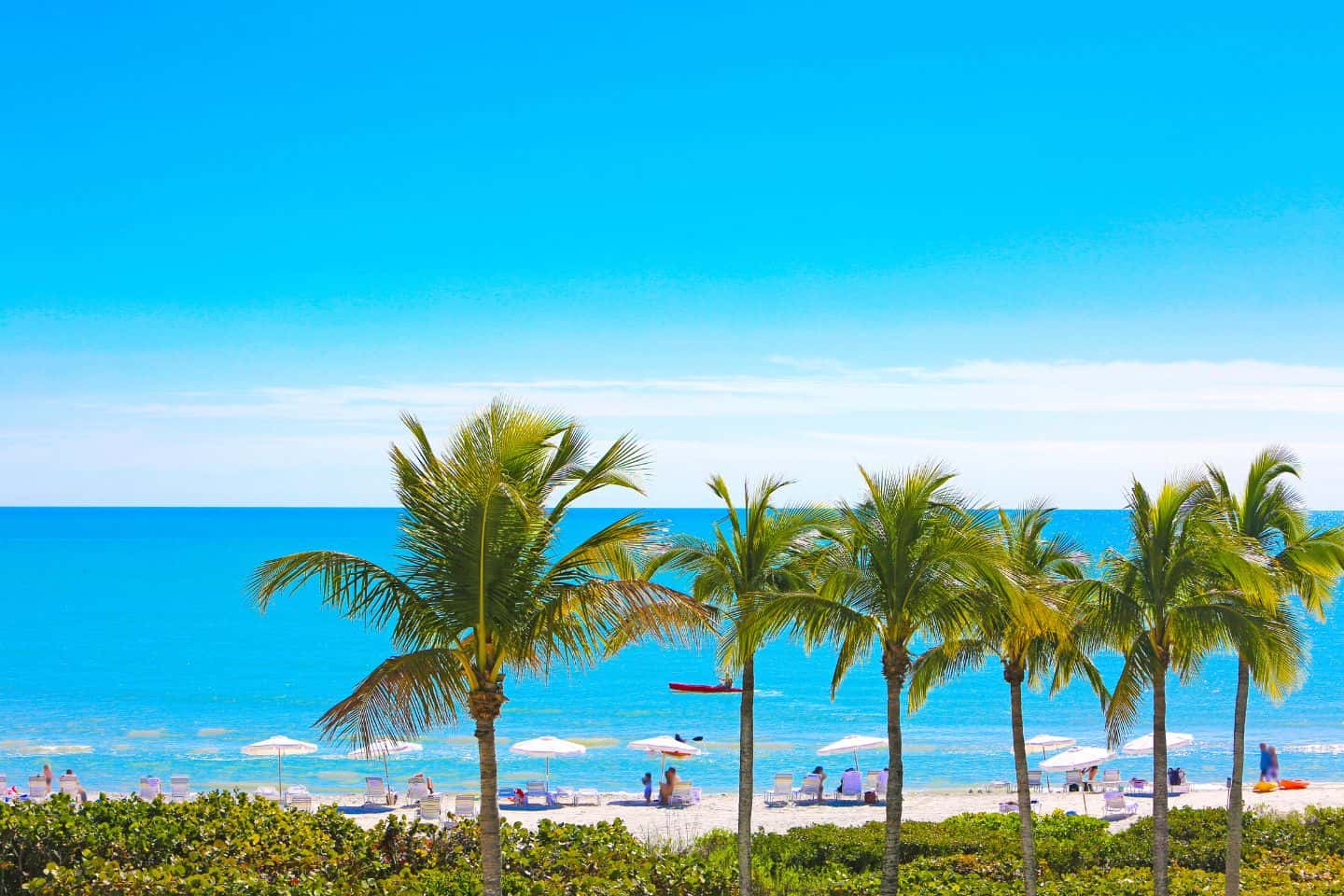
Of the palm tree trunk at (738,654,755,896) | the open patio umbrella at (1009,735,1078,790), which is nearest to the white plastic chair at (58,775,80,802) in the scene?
the palm tree trunk at (738,654,755,896)

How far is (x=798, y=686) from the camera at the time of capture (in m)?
72.2

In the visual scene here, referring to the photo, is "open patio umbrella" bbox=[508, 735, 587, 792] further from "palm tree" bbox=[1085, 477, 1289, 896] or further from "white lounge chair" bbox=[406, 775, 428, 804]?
"palm tree" bbox=[1085, 477, 1289, 896]

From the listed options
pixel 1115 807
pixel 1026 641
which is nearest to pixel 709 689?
pixel 1115 807

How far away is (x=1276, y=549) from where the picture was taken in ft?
57.7

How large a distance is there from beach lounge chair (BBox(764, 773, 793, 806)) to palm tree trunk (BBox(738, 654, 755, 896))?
56.6ft

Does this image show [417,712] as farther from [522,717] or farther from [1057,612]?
[522,717]

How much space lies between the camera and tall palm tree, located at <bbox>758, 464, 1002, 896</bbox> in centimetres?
1430

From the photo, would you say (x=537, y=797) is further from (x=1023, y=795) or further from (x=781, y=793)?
(x=1023, y=795)

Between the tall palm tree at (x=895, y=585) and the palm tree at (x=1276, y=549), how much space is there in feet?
12.7

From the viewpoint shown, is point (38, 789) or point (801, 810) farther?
point (38, 789)

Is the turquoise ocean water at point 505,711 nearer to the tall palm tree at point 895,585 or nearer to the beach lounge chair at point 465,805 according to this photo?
the beach lounge chair at point 465,805

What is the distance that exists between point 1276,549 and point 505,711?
5049cm

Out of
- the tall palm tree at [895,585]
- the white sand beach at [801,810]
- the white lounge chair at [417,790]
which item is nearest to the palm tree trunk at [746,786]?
the tall palm tree at [895,585]

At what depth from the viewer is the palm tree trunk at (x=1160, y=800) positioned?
1538 centimetres
